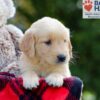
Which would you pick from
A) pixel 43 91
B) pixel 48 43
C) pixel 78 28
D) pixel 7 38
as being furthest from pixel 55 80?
pixel 78 28

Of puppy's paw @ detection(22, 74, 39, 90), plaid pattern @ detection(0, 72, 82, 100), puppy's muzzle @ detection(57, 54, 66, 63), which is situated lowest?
plaid pattern @ detection(0, 72, 82, 100)

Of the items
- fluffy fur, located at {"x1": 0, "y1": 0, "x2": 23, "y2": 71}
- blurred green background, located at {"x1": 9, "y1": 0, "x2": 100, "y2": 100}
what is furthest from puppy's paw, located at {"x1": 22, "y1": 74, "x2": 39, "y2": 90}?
blurred green background, located at {"x1": 9, "y1": 0, "x2": 100, "y2": 100}

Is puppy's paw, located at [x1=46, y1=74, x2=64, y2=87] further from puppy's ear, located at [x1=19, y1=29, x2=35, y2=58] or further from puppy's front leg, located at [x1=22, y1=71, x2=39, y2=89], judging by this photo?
puppy's ear, located at [x1=19, y1=29, x2=35, y2=58]

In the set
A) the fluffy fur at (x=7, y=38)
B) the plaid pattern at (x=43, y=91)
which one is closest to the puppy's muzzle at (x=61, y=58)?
the plaid pattern at (x=43, y=91)

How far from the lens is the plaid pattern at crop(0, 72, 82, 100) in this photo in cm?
401

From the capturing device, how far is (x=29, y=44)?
163 inches

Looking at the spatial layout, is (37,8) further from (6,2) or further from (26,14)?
(6,2)

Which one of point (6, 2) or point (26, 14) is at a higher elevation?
point (6, 2)

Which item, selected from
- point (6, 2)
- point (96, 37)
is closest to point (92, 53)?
point (96, 37)

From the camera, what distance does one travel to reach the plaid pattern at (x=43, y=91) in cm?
401

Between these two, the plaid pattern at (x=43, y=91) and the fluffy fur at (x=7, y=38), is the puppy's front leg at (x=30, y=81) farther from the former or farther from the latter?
the fluffy fur at (x=7, y=38)

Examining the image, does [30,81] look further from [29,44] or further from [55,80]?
[29,44]

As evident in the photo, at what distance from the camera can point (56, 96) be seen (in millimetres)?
4008

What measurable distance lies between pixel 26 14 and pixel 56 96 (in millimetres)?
7668
